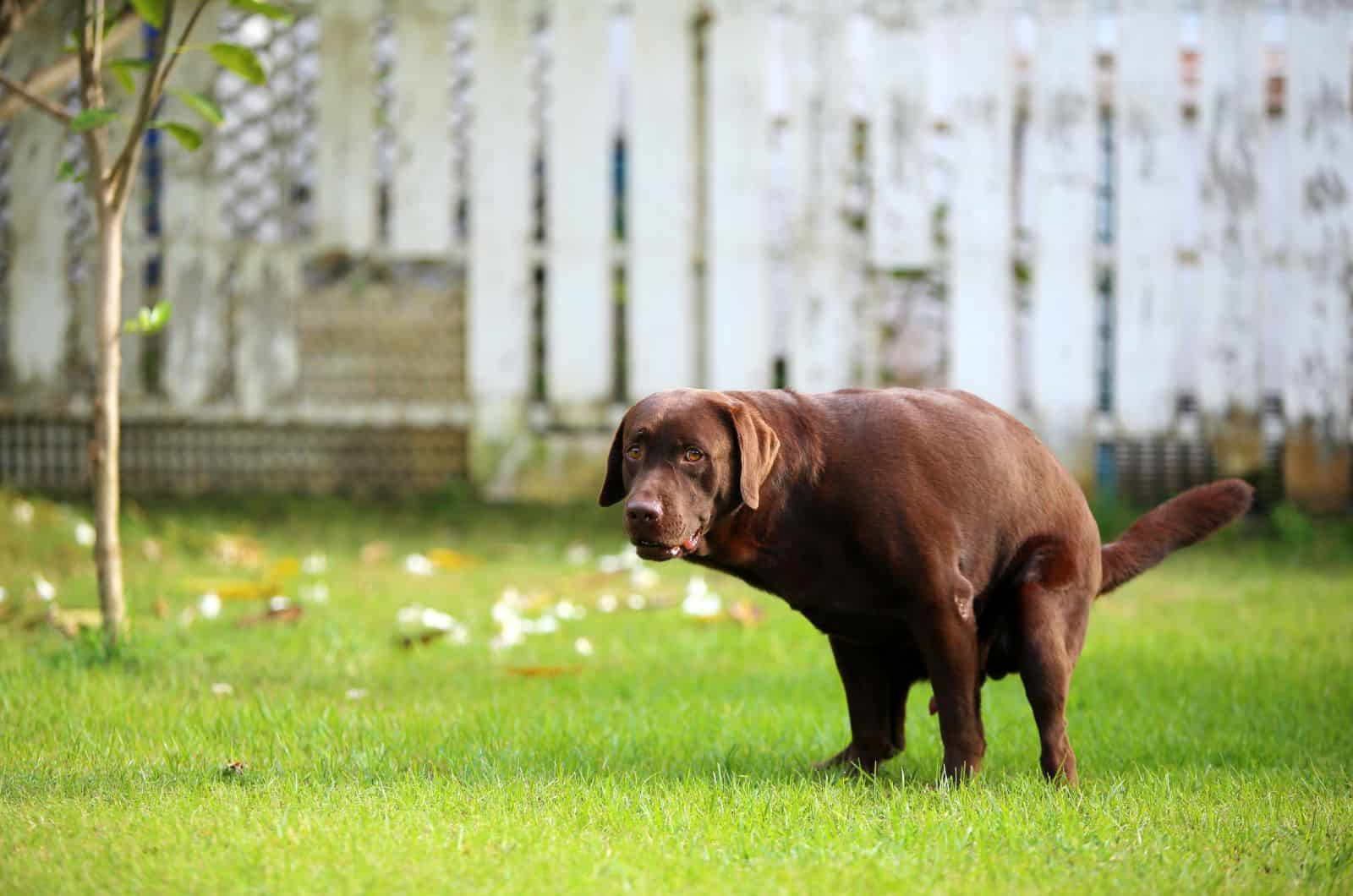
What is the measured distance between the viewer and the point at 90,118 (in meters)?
4.24

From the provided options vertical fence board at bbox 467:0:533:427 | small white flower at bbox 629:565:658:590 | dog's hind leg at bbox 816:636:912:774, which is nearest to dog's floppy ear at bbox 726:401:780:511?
dog's hind leg at bbox 816:636:912:774

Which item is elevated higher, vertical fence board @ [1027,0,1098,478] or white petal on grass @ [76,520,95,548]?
vertical fence board @ [1027,0,1098,478]

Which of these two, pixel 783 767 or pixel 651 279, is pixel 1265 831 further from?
pixel 651 279

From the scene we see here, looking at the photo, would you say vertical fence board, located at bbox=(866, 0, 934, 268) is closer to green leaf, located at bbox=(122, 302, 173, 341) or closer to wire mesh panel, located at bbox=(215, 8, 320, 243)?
wire mesh panel, located at bbox=(215, 8, 320, 243)

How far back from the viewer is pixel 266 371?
9719 millimetres

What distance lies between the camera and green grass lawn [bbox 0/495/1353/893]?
2682 mm

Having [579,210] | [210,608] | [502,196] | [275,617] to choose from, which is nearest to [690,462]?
[275,617]

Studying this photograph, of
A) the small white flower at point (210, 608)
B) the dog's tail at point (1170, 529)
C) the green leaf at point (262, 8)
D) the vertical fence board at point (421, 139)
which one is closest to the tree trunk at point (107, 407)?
the green leaf at point (262, 8)

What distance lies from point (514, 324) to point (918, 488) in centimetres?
652

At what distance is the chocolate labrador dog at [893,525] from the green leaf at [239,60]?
1984 millimetres

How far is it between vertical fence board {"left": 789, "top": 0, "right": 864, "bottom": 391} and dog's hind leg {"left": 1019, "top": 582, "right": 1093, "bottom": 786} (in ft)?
19.6

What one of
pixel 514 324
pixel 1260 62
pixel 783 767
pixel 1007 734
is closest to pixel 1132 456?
pixel 1260 62

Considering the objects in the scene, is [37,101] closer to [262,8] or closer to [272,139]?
[262,8]

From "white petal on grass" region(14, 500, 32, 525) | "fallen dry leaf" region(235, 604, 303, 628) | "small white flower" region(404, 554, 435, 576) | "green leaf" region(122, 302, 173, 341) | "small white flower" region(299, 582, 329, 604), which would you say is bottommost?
"small white flower" region(404, 554, 435, 576)
